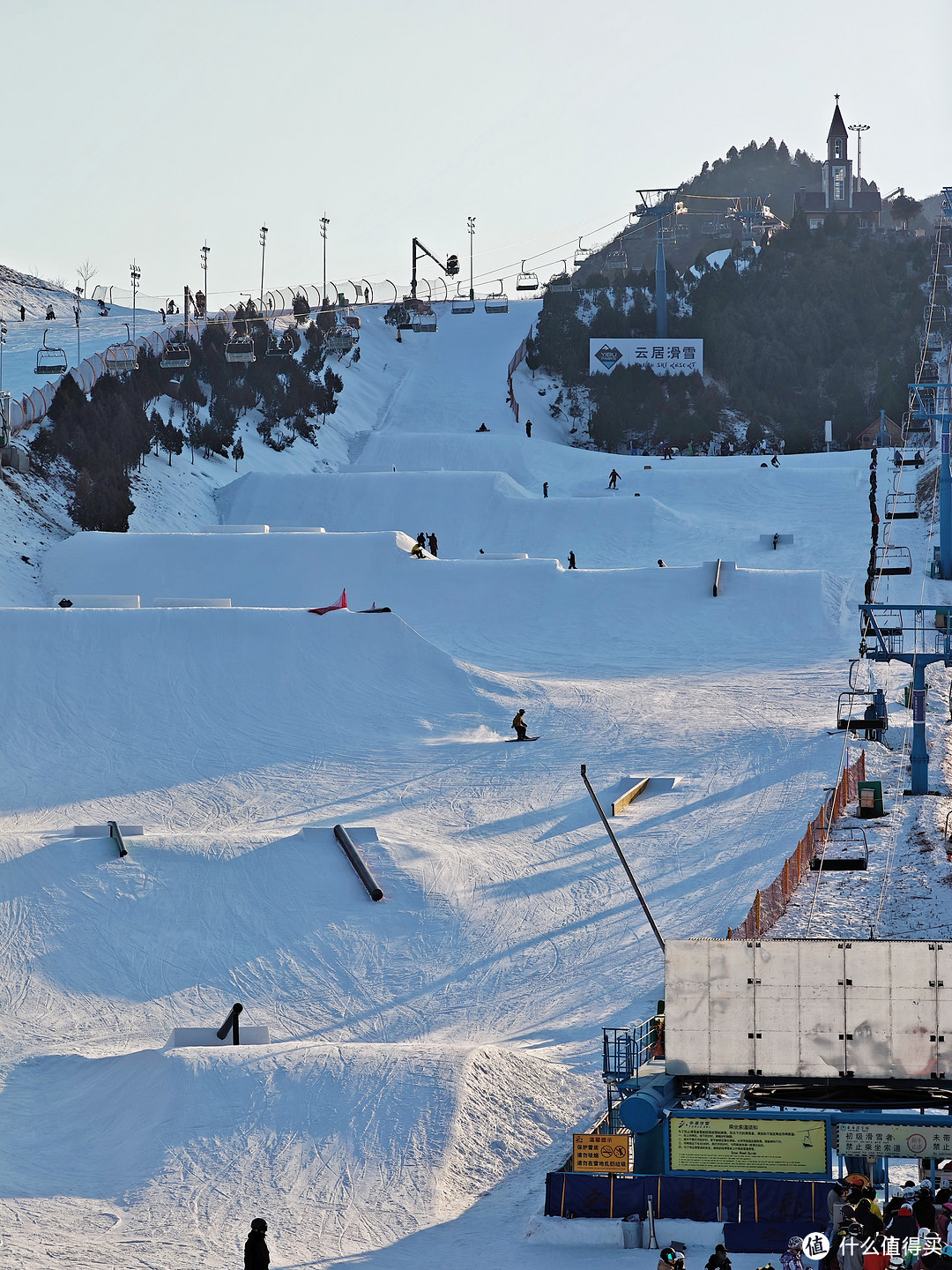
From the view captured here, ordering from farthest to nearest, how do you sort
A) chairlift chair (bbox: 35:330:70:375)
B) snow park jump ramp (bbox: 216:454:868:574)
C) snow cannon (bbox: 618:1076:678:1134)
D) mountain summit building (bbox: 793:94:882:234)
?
mountain summit building (bbox: 793:94:882:234) < chairlift chair (bbox: 35:330:70:375) < snow park jump ramp (bbox: 216:454:868:574) < snow cannon (bbox: 618:1076:678:1134)

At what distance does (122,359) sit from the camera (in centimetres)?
4944

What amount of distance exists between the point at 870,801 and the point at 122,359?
34.2 meters

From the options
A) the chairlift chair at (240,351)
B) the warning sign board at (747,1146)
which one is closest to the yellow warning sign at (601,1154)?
the warning sign board at (747,1146)

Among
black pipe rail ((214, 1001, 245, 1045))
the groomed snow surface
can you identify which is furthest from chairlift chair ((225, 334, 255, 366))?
black pipe rail ((214, 1001, 245, 1045))

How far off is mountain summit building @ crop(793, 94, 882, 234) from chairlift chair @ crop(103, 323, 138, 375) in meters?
46.6

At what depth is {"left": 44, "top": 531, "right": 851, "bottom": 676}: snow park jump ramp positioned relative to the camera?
33.2 metres

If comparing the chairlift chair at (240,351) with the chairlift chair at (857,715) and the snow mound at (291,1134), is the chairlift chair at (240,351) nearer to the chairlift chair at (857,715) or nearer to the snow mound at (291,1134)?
the chairlift chair at (857,715)

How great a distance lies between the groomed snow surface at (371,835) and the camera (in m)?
12.8

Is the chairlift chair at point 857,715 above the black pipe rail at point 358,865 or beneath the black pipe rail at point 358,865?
above

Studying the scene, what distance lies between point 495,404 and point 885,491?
19496mm

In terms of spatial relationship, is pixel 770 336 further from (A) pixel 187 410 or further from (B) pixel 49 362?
(B) pixel 49 362

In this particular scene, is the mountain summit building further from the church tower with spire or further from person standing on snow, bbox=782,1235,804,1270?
person standing on snow, bbox=782,1235,804,1270

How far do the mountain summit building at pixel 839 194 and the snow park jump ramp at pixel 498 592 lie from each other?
176ft

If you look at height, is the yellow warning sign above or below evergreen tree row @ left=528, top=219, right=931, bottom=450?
below
